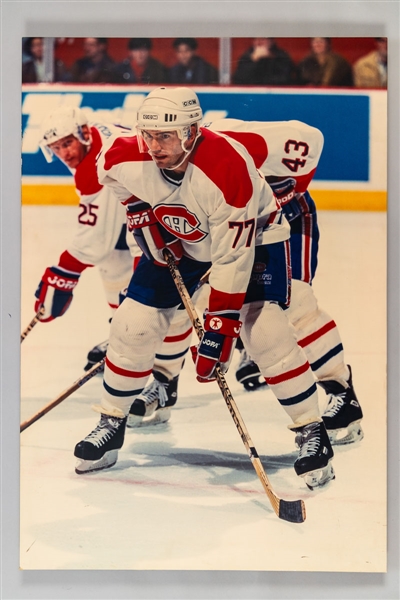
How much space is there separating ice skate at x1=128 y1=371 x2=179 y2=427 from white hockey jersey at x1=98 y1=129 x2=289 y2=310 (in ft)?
1.27

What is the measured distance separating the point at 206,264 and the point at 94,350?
0.49 metres

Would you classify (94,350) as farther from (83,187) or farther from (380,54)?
Result: (380,54)

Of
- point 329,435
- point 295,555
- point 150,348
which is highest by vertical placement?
point 150,348

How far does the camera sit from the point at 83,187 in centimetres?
233

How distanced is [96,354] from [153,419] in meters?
0.29

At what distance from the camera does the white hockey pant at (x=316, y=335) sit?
230cm

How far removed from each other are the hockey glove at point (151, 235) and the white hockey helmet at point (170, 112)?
197 millimetres

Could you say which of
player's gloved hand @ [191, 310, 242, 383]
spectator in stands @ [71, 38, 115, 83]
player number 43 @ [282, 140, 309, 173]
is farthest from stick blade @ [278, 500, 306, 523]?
spectator in stands @ [71, 38, 115, 83]

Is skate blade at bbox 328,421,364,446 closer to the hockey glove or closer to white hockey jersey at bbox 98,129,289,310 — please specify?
white hockey jersey at bbox 98,129,289,310

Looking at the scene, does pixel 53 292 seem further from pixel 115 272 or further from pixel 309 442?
pixel 309 442

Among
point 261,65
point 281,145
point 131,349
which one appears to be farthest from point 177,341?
point 261,65

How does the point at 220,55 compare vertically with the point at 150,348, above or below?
above

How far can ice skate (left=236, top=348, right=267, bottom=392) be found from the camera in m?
2.28
